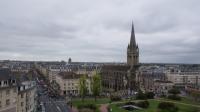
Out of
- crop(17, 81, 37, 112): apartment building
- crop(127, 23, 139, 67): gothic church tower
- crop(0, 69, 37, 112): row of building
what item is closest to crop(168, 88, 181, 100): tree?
crop(127, 23, 139, 67): gothic church tower

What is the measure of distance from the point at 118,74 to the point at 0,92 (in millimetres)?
112423

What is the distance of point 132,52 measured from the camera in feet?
513

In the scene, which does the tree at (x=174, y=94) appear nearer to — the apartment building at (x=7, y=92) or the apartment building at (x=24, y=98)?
the apartment building at (x=24, y=98)

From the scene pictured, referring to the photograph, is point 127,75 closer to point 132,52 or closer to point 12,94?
point 132,52

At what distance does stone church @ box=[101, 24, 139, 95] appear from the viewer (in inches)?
5874

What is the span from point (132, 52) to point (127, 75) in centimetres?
1157

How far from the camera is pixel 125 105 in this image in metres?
88.0

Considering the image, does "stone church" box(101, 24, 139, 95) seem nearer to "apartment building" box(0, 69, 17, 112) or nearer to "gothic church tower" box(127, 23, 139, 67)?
"gothic church tower" box(127, 23, 139, 67)

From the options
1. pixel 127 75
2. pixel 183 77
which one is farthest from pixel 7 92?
pixel 183 77

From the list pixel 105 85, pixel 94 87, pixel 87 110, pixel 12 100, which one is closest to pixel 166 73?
pixel 105 85

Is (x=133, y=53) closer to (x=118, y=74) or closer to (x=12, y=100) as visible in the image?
(x=118, y=74)

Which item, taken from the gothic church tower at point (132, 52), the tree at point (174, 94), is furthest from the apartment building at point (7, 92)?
the gothic church tower at point (132, 52)

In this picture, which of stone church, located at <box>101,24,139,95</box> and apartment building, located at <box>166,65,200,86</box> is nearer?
stone church, located at <box>101,24,139,95</box>

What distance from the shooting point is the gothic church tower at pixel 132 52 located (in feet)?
509
